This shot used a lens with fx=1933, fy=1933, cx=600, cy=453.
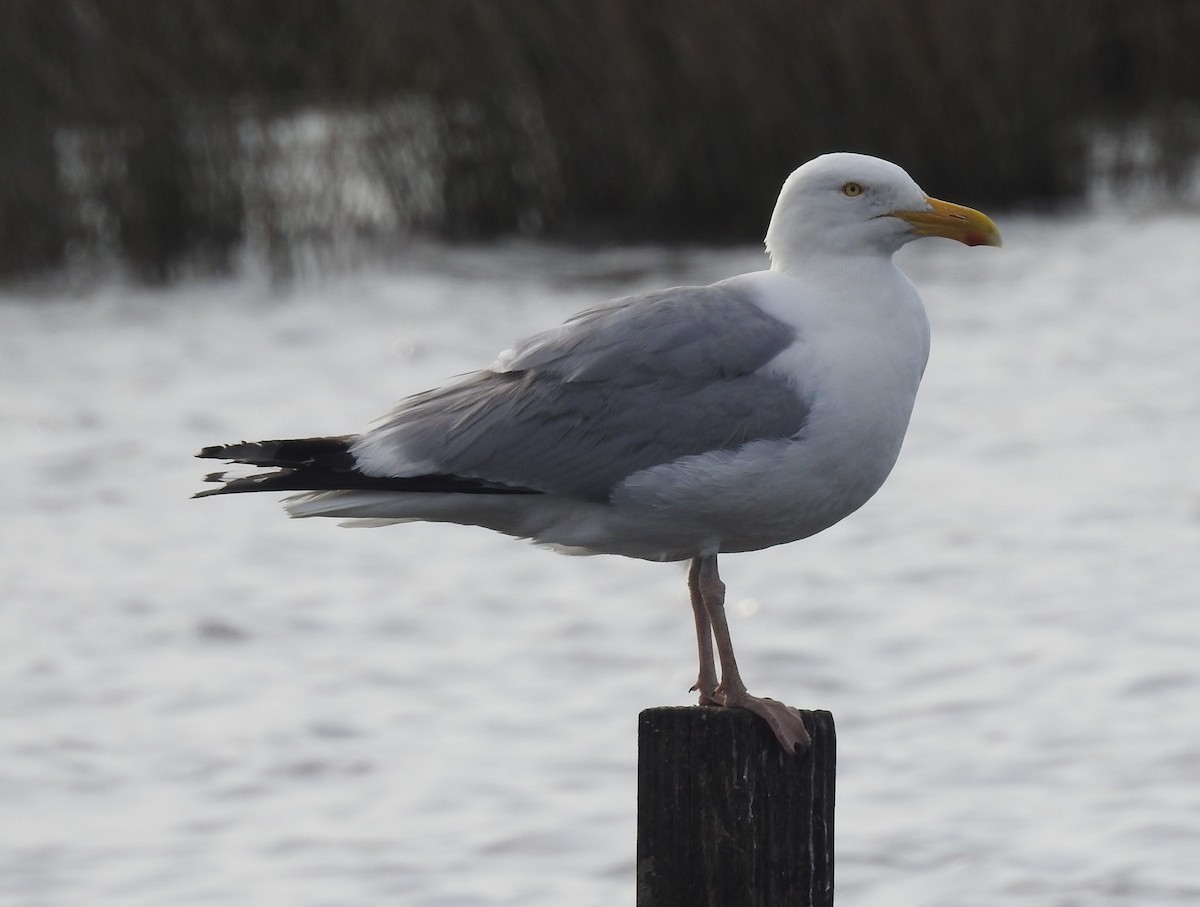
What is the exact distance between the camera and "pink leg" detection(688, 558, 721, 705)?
11.5 ft

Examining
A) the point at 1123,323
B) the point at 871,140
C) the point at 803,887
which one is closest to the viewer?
the point at 803,887

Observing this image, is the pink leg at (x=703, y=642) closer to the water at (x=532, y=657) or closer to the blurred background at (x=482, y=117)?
the water at (x=532, y=657)

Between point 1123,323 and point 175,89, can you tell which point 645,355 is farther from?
point 175,89

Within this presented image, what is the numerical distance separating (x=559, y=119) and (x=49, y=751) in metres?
7.13

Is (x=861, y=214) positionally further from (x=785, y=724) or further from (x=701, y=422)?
(x=785, y=724)

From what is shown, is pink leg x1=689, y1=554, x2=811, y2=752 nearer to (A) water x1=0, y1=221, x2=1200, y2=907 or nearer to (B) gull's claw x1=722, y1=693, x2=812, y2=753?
(B) gull's claw x1=722, y1=693, x2=812, y2=753

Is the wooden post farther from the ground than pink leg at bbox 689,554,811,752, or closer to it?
closer to it

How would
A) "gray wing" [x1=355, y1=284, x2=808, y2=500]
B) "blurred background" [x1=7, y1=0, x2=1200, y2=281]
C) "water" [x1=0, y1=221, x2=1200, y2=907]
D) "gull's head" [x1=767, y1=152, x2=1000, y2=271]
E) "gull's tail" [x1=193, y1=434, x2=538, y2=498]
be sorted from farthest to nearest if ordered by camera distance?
"blurred background" [x1=7, y1=0, x2=1200, y2=281]
"water" [x1=0, y1=221, x2=1200, y2=907]
"gull's head" [x1=767, y1=152, x2=1000, y2=271]
"gray wing" [x1=355, y1=284, x2=808, y2=500]
"gull's tail" [x1=193, y1=434, x2=538, y2=498]

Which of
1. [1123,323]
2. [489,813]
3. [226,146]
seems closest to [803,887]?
[489,813]

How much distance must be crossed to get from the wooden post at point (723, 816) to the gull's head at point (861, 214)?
0.91 meters

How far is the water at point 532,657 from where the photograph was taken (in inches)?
199

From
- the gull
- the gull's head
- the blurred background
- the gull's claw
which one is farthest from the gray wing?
the blurred background

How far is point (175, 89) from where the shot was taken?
1141 cm

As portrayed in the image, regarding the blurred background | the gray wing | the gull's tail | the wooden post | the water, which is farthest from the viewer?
the blurred background
